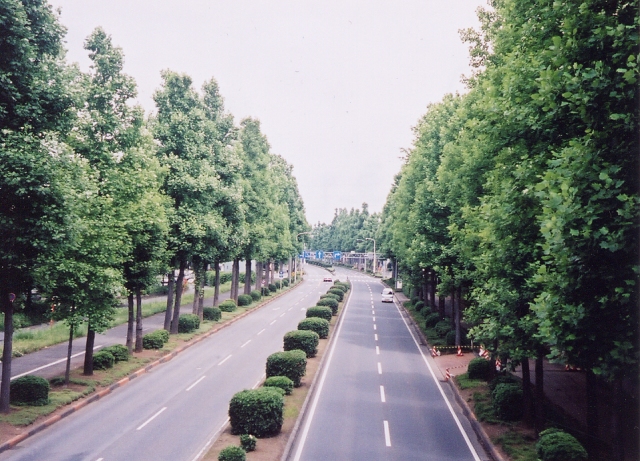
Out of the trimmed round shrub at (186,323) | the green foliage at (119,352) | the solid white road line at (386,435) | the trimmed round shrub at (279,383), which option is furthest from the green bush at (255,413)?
the trimmed round shrub at (186,323)

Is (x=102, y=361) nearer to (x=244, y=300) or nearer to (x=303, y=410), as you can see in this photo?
(x=303, y=410)

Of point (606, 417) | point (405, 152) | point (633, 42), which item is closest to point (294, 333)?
point (606, 417)

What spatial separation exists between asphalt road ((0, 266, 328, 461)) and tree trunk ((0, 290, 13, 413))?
1.76 metres

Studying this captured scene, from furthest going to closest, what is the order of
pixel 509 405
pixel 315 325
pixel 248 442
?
1. pixel 315 325
2. pixel 509 405
3. pixel 248 442

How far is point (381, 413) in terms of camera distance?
19469 millimetres

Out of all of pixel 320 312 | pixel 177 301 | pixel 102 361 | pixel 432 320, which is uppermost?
pixel 177 301

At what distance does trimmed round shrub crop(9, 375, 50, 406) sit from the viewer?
1797 cm

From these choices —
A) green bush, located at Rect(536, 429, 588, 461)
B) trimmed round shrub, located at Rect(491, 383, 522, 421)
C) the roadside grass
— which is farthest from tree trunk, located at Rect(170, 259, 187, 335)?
green bush, located at Rect(536, 429, 588, 461)

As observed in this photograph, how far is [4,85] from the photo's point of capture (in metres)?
14.6

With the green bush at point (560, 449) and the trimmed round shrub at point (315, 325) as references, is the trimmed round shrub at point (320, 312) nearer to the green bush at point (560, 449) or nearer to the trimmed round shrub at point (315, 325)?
the trimmed round shrub at point (315, 325)

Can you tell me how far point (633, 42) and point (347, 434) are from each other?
44.4 ft

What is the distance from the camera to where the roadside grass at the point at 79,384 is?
16672 millimetres

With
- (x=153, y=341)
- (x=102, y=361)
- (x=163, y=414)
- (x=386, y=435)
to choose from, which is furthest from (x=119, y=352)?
(x=386, y=435)

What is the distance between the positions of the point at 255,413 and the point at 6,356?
8.16 meters
